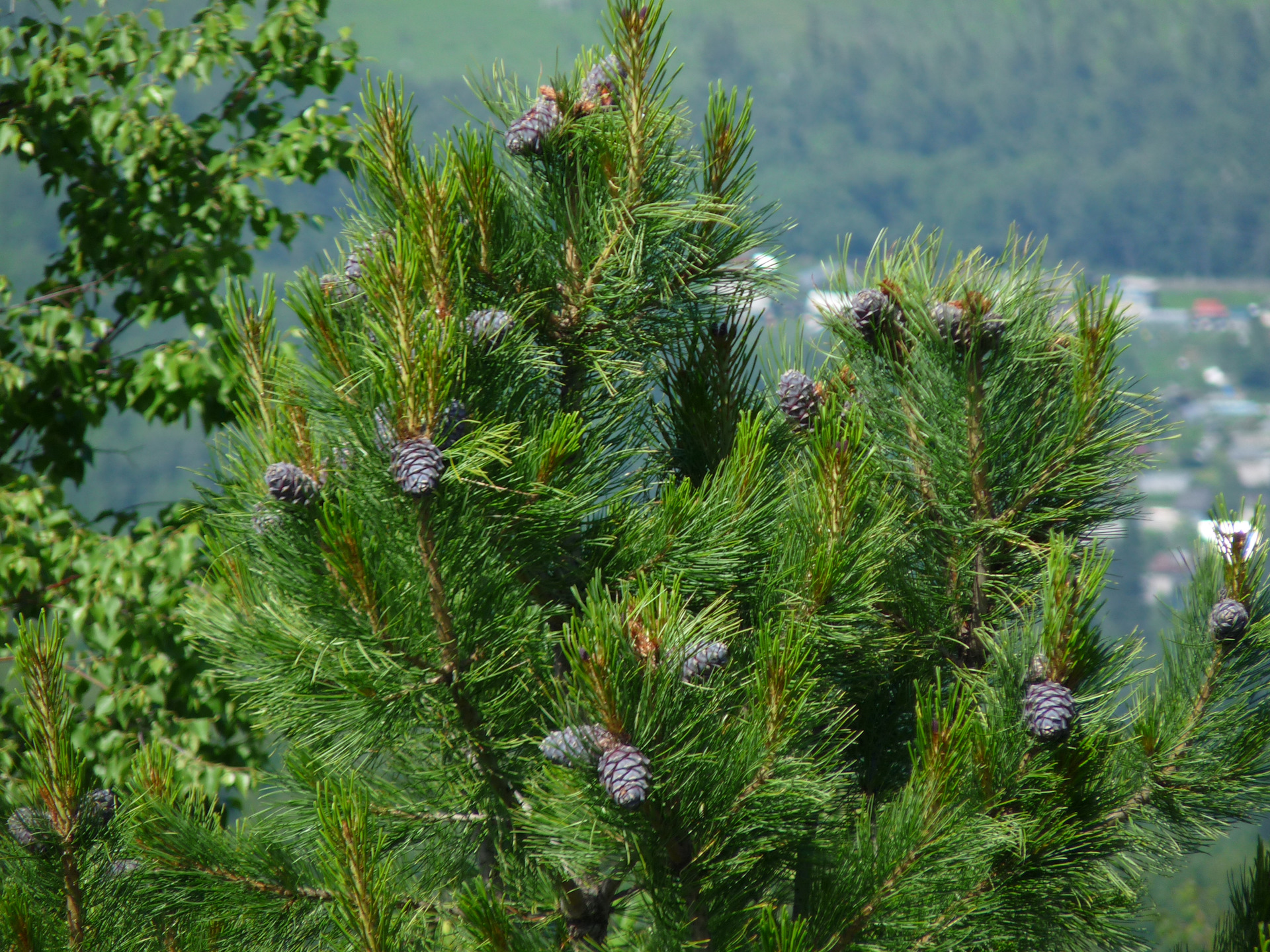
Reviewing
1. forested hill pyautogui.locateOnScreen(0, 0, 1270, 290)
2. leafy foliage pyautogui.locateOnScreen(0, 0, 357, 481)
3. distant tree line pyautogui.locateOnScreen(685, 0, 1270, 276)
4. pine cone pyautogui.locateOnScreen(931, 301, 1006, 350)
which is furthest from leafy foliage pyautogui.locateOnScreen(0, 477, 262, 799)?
distant tree line pyautogui.locateOnScreen(685, 0, 1270, 276)

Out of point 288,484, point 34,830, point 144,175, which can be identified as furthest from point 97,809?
point 144,175

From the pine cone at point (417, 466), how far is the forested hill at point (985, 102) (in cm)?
9436

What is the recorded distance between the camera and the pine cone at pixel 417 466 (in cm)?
122

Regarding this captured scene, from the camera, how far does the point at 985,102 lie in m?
145

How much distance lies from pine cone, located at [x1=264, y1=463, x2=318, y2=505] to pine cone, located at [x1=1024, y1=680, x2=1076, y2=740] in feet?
3.71

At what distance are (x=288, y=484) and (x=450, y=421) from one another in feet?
0.87

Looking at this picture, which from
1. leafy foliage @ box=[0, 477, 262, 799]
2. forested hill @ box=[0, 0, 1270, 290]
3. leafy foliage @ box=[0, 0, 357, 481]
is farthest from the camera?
forested hill @ box=[0, 0, 1270, 290]

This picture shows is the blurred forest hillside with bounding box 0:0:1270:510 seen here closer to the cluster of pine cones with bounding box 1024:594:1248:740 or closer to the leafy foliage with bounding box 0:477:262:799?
the leafy foliage with bounding box 0:477:262:799

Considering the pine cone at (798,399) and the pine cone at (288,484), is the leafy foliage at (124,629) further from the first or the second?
the pine cone at (798,399)

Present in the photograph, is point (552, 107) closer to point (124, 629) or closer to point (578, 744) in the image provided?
point (578, 744)

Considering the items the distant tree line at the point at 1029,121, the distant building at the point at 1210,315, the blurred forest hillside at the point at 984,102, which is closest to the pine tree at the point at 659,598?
the distant building at the point at 1210,315

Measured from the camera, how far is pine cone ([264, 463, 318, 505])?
1348mm

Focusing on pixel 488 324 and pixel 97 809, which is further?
pixel 97 809

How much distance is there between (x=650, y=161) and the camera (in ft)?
5.23
